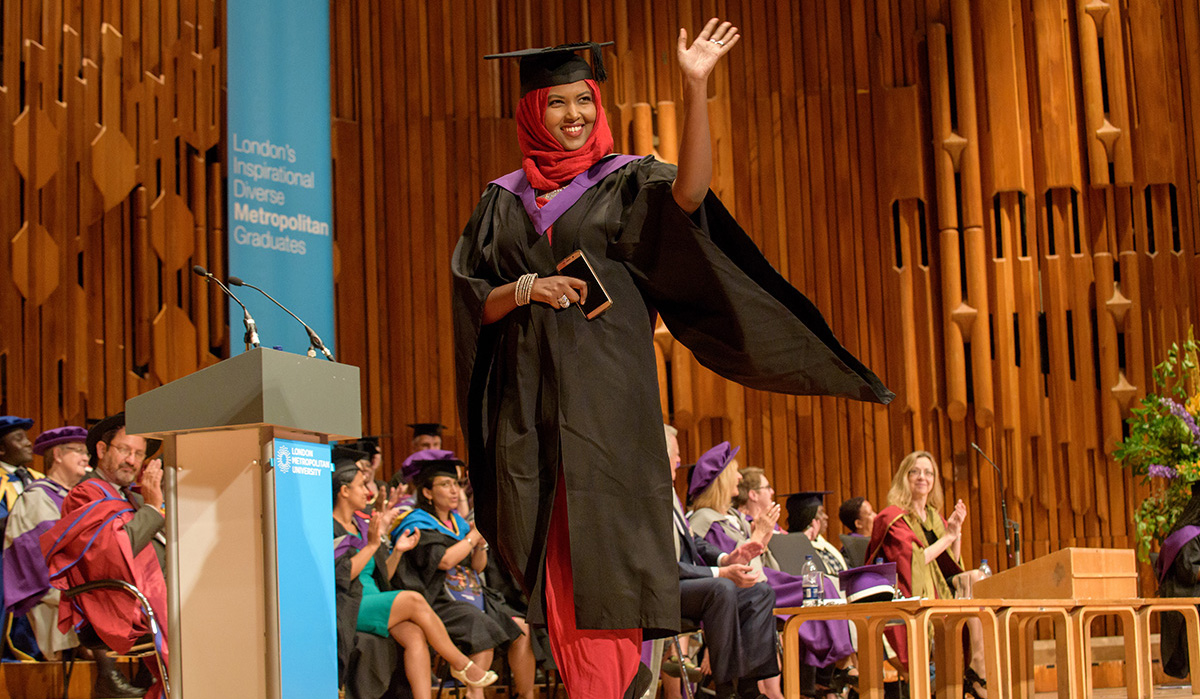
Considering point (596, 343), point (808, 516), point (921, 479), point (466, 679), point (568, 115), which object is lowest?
point (466, 679)

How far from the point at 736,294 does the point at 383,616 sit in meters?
3.32

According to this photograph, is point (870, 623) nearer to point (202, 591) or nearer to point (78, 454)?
point (202, 591)

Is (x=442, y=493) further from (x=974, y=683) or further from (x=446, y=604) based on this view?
(x=974, y=683)

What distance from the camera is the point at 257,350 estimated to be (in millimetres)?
2602

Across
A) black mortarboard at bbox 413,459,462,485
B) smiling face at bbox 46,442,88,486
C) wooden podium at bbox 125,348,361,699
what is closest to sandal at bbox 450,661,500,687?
black mortarboard at bbox 413,459,462,485

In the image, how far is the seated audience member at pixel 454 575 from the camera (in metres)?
5.50

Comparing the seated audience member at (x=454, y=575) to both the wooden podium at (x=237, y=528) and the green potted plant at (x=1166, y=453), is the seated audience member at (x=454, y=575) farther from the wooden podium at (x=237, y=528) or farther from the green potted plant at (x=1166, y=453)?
the green potted plant at (x=1166, y=453)

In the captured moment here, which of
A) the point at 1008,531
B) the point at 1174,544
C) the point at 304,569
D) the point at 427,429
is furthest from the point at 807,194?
the point at 304,569

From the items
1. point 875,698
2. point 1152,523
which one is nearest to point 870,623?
point 875,698

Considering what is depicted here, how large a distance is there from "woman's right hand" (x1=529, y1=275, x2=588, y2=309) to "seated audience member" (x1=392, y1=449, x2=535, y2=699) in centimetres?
348

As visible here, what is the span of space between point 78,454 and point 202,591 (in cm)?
356

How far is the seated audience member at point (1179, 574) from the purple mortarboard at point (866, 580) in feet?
7.68

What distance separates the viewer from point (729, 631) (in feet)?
17.0

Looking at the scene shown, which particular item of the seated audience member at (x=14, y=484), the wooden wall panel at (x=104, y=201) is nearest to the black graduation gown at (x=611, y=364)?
the seated audience member at (x=14, y=484)
